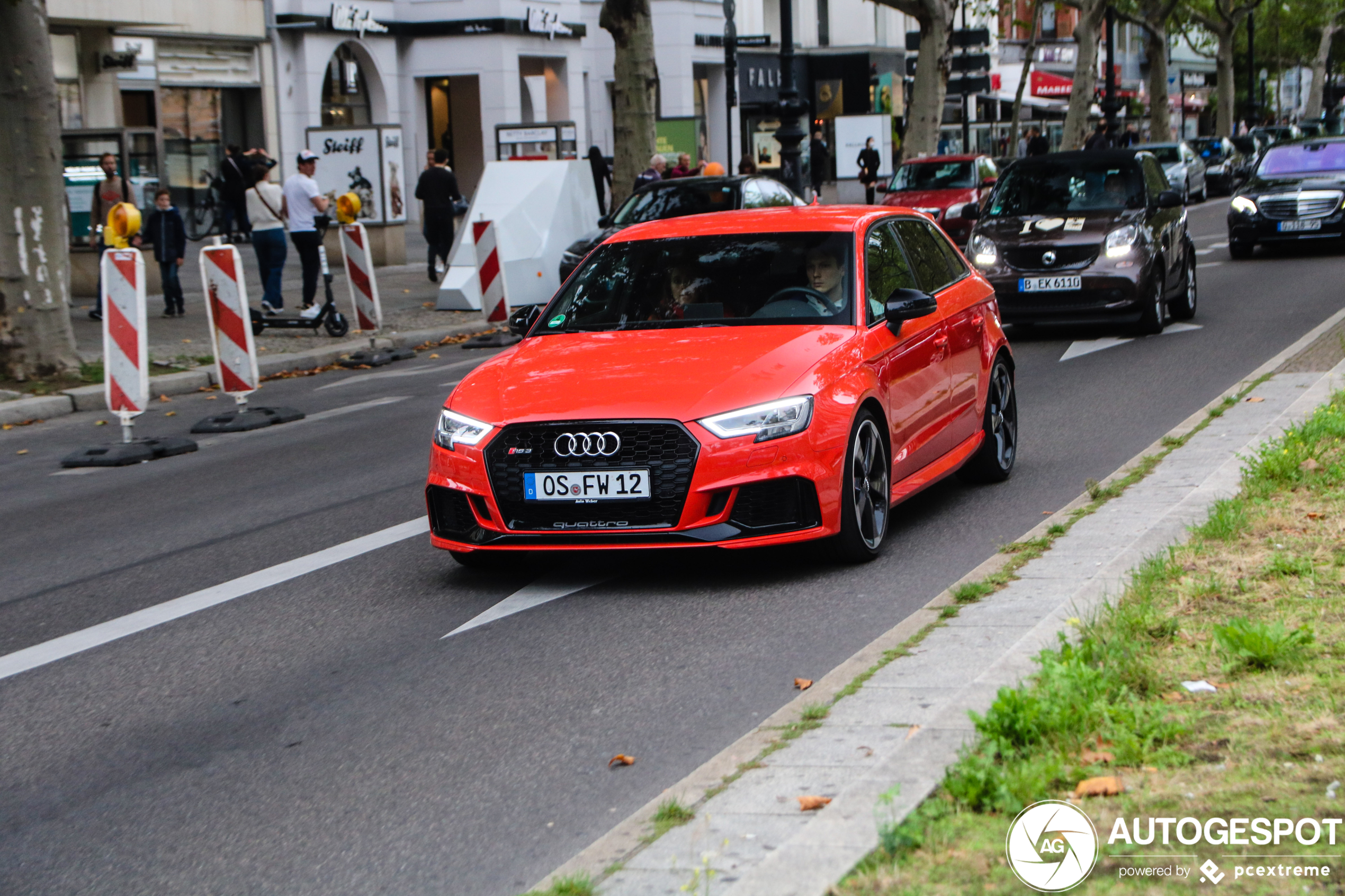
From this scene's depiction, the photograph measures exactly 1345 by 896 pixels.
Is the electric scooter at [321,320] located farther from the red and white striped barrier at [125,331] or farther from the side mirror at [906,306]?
the side mirror at [906,306]

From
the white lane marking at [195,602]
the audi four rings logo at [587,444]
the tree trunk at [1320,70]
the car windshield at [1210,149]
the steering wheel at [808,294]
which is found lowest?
the white lane marking at [195,602]

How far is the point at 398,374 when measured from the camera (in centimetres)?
1595

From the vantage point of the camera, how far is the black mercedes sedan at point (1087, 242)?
15320mm

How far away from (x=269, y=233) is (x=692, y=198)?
4906 millimetres

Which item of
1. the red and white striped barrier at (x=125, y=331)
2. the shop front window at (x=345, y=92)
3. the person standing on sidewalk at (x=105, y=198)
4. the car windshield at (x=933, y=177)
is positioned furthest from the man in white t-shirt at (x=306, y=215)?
the shop front window at (x=345, y=92)

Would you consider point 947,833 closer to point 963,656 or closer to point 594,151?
point 963,656

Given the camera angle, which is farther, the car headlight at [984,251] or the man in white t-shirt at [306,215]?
the man in white t-shirt at [306,215]

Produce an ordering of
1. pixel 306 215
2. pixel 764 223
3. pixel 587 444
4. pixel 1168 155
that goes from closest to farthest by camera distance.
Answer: pixel 587 444 → pixel 764 223 → pixel 306 215 → pixel 1168 155

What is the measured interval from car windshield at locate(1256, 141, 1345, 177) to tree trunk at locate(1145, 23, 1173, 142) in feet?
120

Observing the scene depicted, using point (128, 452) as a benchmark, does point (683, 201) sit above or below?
above

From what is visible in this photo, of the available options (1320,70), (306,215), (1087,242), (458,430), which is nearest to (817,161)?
(306,215)

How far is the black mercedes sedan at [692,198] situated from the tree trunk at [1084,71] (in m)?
26.3

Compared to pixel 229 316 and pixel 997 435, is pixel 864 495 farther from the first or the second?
pixel 229 316

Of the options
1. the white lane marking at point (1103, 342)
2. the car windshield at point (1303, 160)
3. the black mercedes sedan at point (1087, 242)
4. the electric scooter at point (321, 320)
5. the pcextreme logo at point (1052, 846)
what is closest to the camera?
the pcextreme logo at point (1052, 846)
